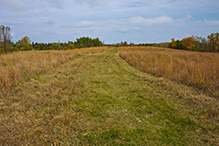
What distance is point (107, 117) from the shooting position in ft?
8.77

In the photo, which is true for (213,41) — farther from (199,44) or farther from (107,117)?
(107,117)

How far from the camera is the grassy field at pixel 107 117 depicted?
205 centimetres

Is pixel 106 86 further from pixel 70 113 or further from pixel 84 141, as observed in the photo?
pixel 84 141

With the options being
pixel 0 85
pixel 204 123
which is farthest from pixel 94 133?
pixel 0 85

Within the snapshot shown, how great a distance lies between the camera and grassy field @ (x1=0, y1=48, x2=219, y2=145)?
2.05m

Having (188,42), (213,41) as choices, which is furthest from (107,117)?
(188,42)

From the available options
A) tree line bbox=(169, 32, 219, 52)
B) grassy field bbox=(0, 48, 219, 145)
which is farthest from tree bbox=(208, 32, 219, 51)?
grassy field bbox=(0, 48, 219, 145)

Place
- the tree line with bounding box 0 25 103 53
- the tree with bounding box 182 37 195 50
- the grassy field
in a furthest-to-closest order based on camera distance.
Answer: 1. the tree with bounding box 182 37 195 50
2. the tree line with bounding box 0 25 103 53
3. the grassy field

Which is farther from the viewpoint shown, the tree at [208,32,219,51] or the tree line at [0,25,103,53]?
the tree at [208,32,219,51]

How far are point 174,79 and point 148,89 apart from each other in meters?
1.78

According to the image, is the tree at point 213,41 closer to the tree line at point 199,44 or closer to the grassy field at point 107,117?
the tree line at point 199,44

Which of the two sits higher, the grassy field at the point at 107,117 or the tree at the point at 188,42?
the tree at the point at 188,42

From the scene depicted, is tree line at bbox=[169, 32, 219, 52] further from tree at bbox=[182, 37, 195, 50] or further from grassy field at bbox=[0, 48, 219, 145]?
grassy field at bbox=[0, 48, 219, 145]

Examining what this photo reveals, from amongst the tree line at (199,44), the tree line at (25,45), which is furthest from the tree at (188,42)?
the tree line at (25,45)
